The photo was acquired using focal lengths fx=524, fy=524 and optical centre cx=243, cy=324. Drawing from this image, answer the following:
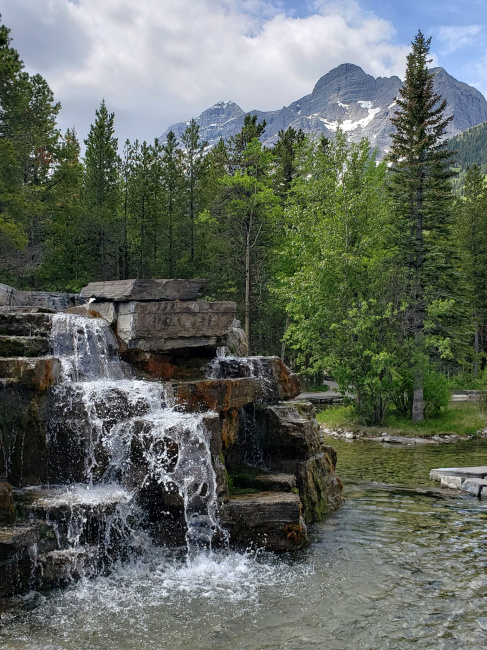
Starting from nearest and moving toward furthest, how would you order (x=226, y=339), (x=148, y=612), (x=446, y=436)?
(x=148, y=612), (x=226, y=339), (x=446, y=436)

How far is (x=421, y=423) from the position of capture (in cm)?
2331

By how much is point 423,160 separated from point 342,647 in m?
24.6

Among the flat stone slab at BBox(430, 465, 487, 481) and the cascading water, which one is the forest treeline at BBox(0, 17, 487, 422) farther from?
the cascading water

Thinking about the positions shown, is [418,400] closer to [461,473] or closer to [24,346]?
[461,473]

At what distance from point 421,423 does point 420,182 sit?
11691 millimetres

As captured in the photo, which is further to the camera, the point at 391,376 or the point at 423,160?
the point at 423,160

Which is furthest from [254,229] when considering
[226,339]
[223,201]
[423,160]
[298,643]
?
[298,643]

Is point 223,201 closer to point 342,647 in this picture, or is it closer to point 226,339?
point 226,339

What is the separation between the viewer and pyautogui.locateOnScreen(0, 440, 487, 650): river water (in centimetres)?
631

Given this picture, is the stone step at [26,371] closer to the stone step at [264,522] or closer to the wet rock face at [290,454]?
the stone step at [264,522]

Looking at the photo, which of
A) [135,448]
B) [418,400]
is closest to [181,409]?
[135,448]

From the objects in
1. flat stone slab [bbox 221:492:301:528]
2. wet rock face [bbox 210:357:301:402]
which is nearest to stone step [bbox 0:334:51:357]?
wet rock face [bbox 210:357:301:402]

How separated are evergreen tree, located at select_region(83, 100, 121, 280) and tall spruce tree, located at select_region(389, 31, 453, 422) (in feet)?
58.5

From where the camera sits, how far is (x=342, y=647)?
20.2ft
